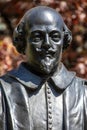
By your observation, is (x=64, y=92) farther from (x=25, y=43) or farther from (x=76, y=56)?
(x=76, y=56)

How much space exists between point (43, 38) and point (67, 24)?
4.28m

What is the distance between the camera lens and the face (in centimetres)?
636

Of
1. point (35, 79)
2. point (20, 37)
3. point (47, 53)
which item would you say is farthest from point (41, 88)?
point (20, 37)

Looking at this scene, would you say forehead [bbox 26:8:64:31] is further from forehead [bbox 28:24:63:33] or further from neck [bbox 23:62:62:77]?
neck [bbox 23:62:62:77]

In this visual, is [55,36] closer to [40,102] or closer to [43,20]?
[43,20]

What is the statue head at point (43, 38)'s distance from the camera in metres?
6.36

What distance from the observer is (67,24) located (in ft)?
34.9

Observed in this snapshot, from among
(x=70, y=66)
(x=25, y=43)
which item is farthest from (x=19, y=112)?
(x=70, y=66)

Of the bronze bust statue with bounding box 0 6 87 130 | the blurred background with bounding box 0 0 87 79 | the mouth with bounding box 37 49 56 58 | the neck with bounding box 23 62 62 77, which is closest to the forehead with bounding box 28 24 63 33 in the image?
the bronze bust statue with bounding box 0 6 87 130

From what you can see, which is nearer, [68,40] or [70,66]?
[68,40]

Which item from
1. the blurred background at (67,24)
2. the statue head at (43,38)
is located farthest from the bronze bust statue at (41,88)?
the blurred background at (67,24)

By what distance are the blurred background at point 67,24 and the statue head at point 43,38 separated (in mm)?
3772

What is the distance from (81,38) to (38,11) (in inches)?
187

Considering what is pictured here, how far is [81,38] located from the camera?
11.1 metres
